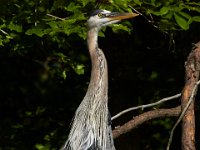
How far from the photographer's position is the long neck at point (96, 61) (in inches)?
185

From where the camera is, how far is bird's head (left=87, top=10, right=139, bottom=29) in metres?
4.66

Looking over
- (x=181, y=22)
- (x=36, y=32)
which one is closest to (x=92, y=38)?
(x=36, y=32)

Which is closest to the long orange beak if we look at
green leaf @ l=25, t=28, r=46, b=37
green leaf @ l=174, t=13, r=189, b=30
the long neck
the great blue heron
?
the great blue heron

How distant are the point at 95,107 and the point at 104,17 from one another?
606 mm

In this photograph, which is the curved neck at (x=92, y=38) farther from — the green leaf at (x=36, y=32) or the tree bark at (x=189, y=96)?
the tree bark at (x=189, y=96)

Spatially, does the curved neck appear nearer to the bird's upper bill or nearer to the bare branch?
the bird's upper bill

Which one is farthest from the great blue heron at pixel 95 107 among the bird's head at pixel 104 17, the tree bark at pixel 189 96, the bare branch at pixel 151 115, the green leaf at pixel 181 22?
the tree bark at pixel 189 96

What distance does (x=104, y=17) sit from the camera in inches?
185

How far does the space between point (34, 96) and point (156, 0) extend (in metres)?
3.43

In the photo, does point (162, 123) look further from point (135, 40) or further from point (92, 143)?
point (92, 143)

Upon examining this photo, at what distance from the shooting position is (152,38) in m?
6.83

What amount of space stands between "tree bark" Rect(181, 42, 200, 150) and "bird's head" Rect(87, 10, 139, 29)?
470 millimetres

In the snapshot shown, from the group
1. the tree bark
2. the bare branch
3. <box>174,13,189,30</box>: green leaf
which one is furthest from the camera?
the bare branch

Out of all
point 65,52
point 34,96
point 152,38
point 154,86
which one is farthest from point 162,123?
point 34,96
